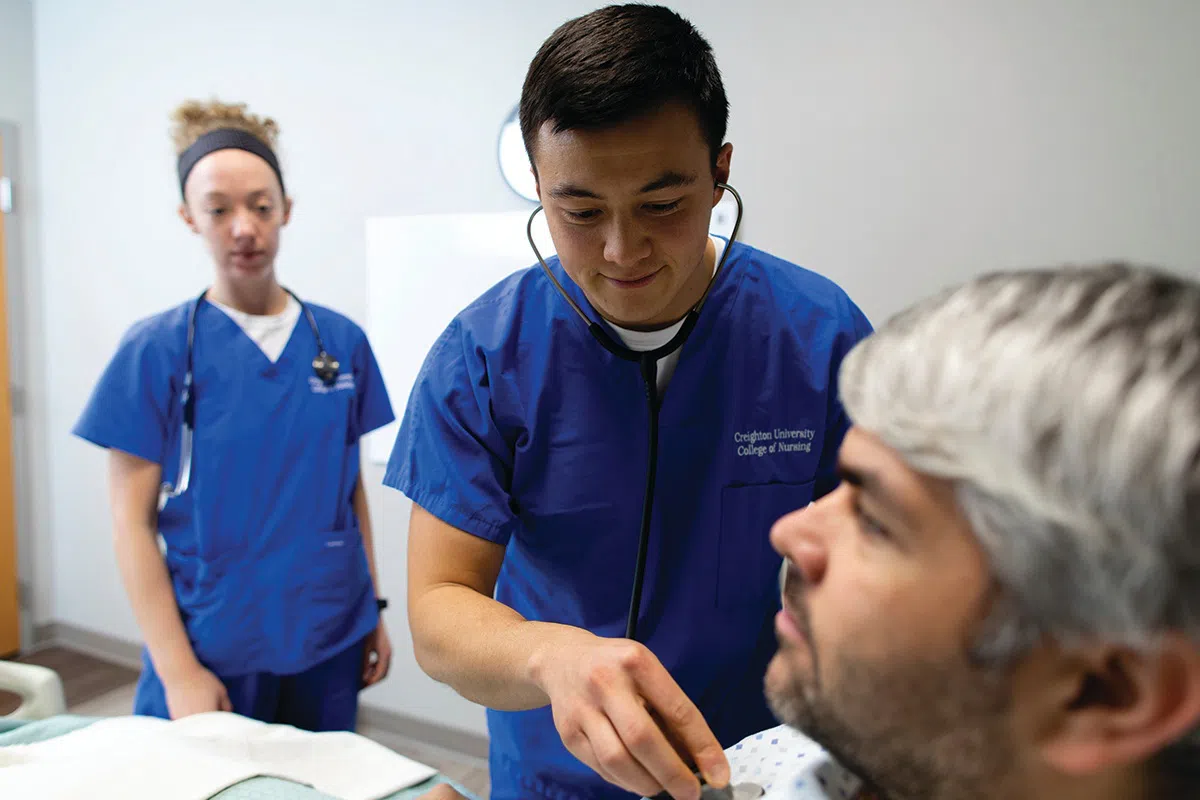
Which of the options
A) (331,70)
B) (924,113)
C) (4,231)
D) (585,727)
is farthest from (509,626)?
(4,231)

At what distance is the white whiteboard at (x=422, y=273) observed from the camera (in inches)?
94.3

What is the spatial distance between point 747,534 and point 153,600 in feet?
3.93

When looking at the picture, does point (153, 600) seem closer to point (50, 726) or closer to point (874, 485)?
point (50, 726)

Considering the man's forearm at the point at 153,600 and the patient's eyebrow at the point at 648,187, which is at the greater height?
the patient's eyebrow at the point at 648,187

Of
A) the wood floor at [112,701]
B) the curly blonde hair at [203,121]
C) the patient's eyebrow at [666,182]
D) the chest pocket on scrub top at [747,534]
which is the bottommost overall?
the wood floor at [112,701]

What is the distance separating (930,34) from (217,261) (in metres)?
1.68

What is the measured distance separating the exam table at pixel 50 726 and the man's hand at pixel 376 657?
58cm

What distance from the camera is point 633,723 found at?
63 centimetres

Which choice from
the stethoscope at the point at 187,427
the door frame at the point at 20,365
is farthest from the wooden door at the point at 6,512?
the stethoscope at the point at 187,427

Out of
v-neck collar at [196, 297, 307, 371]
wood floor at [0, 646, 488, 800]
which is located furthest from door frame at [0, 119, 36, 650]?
v-neck collar at [196, 297, 307, 371]

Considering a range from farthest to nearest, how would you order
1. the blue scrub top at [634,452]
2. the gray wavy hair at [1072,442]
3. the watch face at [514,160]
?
the watch face at [514,160] < the blue scrub top at [634,452] < the gray wavy hair at [1072,442]

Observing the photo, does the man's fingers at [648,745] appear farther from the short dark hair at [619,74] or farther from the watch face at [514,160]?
the watch face at [514,160]

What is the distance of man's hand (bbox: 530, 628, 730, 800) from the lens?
2.09ft

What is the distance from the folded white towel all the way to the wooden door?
270cm
